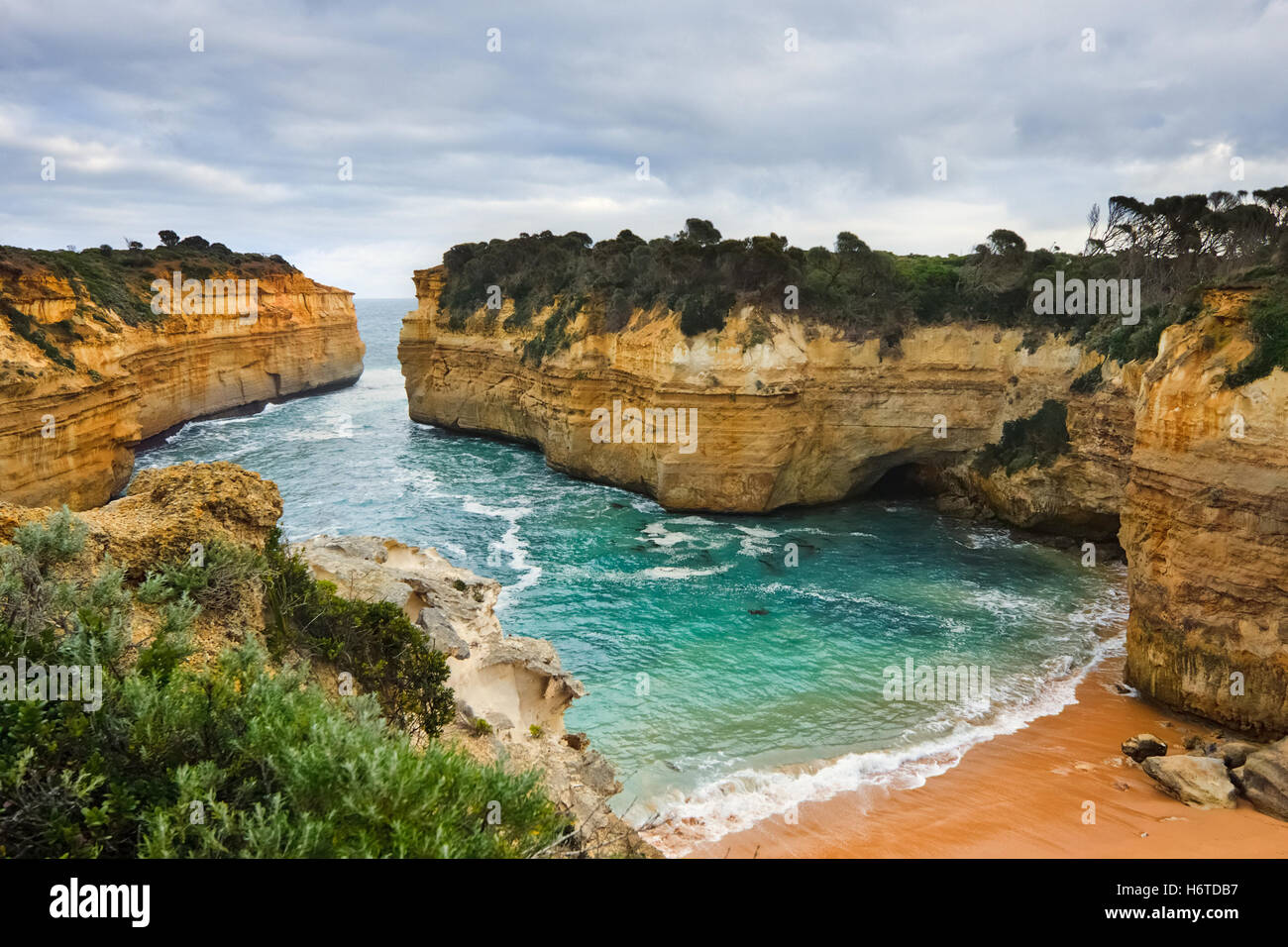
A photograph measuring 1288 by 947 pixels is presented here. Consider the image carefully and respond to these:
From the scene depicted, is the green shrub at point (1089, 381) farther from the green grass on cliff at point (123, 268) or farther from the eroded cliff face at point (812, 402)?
the green grass on cliff at point (123, 268)

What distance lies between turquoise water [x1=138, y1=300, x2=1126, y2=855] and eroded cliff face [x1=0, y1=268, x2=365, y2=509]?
6835 mm

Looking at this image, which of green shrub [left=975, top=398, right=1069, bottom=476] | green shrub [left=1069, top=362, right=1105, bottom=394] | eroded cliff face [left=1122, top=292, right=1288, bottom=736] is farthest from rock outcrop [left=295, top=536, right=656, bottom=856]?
green shrub [left=1069, top=362, right=1105, bottom=394]

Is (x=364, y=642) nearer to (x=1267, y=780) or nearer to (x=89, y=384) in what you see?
(x=1267, y=780)

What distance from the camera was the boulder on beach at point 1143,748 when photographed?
14.1m

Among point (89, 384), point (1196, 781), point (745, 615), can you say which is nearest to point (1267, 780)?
point (1196, 781)

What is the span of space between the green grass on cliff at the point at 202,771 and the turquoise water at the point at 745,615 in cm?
608

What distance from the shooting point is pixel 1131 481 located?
1688 centimetres

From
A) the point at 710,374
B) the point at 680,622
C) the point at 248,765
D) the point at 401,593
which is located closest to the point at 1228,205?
the point at 710,374

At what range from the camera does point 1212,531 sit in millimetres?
14930

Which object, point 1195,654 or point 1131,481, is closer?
point 1195,654

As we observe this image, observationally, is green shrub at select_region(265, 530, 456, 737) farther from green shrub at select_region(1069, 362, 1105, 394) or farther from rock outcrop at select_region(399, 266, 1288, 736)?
green shrub at select_region(1069, 362, 1105, 394)

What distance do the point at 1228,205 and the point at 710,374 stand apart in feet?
65.1

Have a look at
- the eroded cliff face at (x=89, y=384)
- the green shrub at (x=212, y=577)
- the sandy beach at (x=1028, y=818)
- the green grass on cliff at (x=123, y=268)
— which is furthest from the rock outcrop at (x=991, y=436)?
the green grass on cliff at (x=123, y=268)

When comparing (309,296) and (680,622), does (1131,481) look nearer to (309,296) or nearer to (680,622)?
(680,622)
